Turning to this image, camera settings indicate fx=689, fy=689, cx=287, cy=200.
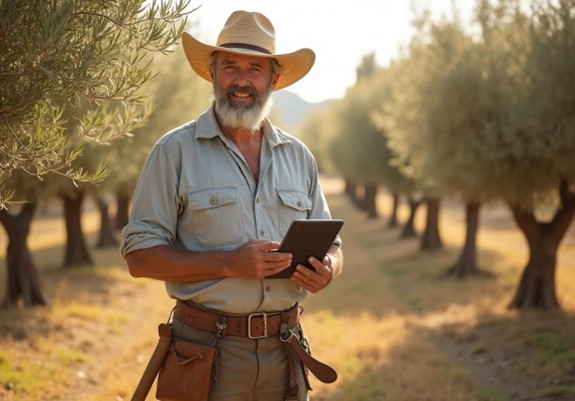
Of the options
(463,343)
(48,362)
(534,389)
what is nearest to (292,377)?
(534,389)

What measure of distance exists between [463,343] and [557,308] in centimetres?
221

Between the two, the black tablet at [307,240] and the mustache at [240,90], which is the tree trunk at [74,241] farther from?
the black tablet at [307,240]

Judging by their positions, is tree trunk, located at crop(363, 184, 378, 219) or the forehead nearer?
the forehead

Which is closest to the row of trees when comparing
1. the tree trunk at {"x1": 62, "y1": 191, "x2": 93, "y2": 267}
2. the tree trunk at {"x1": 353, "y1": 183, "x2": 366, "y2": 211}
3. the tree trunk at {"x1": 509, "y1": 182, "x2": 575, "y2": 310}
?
the tree trunk at {"x1": 509, "y1": 182, "x2": 575, "y2": 310}

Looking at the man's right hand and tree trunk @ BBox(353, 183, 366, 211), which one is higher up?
the man's right hand

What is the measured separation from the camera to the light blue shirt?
11.5 ft

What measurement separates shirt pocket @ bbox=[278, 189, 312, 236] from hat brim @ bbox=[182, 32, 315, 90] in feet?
2.53

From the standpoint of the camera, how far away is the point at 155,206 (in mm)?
3484

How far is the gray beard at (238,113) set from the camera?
3.72 m

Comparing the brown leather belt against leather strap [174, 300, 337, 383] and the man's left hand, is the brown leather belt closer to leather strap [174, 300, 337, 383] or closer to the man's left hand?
leather strap [174, 300, 337, 383]

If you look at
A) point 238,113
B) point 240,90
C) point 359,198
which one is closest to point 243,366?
point 238,113

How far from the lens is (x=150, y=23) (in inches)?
155

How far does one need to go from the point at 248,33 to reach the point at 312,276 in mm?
1394

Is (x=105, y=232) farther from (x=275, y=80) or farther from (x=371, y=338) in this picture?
(x=275, y=80)
